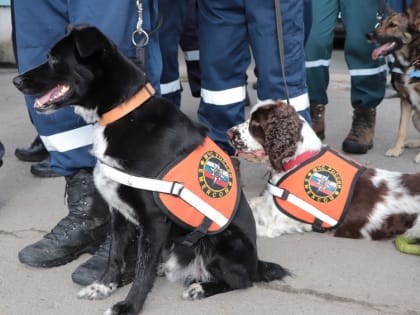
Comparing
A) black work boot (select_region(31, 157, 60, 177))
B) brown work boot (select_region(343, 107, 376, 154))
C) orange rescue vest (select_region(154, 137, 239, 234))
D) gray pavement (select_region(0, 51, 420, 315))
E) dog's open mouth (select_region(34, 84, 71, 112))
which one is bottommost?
brown work boot (select_region(343, 107, 376, 154))

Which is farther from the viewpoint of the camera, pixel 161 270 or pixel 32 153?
pixel 32 153

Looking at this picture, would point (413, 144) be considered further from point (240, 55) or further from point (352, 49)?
point (240, 55)

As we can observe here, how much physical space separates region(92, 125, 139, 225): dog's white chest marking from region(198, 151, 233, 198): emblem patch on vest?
0.34 m

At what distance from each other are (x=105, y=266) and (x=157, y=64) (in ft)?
3.61

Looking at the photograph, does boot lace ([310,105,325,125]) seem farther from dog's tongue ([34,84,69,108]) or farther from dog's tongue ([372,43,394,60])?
dog's tongue ([34,84,69,108])

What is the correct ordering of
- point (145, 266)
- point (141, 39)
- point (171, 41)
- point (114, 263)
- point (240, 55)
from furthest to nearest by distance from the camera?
point (171, 41) → point (240, 55) → point (141, 39) → point (114, 263) → point (145, 266)

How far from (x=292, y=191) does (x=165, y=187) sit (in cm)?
112

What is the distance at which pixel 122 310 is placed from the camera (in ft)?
8.35

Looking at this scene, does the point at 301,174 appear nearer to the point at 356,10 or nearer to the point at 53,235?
the point at 53,235

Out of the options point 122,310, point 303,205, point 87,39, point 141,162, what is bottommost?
point 303,205

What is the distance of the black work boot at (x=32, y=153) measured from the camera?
15.0 ft

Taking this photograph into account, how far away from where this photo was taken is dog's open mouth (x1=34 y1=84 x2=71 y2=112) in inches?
95.9

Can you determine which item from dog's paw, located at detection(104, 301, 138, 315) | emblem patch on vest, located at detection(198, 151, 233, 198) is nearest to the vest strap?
emblem patch on vest, located at detection(198, 151, 233, 198)

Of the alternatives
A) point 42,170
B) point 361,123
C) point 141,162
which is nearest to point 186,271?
point 141,162
